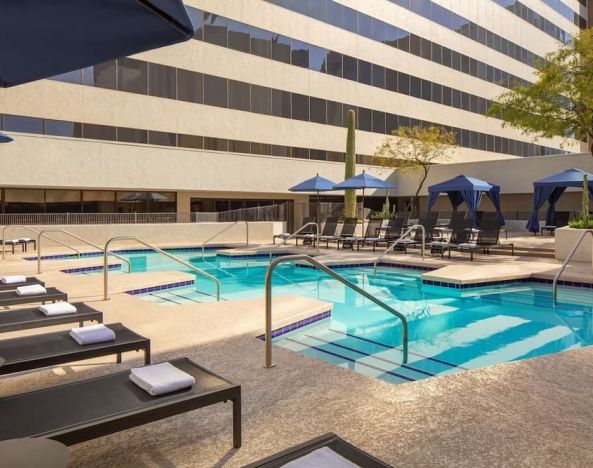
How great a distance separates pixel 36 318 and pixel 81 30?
3.17 m

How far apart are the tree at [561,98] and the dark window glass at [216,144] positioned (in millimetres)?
13437

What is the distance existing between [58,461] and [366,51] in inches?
1304

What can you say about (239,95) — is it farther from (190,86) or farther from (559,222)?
(559,222)

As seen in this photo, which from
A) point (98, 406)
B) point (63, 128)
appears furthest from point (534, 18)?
point (98, 406)

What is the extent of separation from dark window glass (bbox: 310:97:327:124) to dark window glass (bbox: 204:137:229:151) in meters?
6.18

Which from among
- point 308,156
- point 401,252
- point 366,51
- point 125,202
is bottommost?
point 401,252

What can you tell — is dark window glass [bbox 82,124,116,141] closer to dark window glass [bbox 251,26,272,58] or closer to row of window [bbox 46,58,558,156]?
row of window [bbox 46,58,558,156]

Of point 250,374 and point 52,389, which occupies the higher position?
point 52,389

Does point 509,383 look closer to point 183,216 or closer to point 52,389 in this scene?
point 52,389

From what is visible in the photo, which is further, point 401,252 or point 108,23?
point 401,252

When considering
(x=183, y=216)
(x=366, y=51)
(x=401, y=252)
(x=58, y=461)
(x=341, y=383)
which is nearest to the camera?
(x=58, y=461)

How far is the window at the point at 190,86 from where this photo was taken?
2438cm

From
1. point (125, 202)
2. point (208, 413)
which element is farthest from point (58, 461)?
point (125, 202)

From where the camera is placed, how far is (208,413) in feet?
12.6
